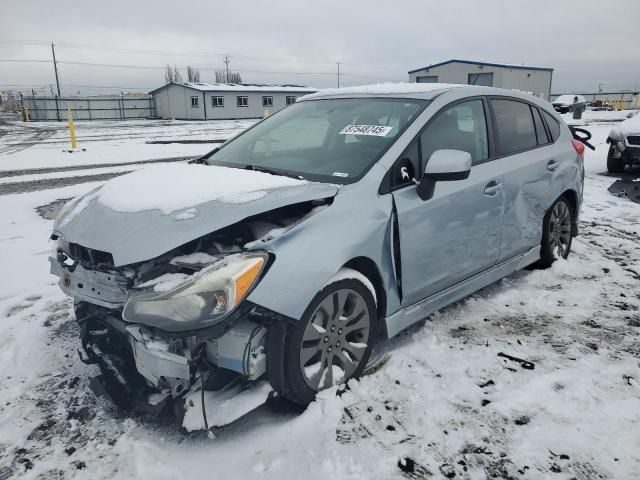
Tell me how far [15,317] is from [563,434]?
375cm

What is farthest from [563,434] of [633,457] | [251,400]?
[251,400]

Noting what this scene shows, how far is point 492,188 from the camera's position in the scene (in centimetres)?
349

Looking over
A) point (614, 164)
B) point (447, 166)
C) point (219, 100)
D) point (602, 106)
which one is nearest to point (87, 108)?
point (219, 100)

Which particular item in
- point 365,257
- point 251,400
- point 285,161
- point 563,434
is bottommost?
point 563,434

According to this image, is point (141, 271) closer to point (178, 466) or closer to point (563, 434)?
point (178, 466)

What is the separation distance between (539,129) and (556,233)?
100cm

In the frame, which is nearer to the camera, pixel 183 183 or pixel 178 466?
pixel 178 466

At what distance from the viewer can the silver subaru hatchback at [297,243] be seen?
2230 millimetres

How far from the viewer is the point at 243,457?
7.45 ft

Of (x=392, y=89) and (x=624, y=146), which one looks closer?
(x=392, y=89)

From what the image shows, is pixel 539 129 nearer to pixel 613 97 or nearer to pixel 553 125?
pixel 553 125

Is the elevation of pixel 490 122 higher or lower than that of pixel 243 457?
higher

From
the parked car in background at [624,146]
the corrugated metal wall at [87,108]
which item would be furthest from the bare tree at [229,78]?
the parked car in background at [624,146]

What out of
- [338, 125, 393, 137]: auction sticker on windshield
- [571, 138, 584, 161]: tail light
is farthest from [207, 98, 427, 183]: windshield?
[571, 138, 584, 161]: tail light
